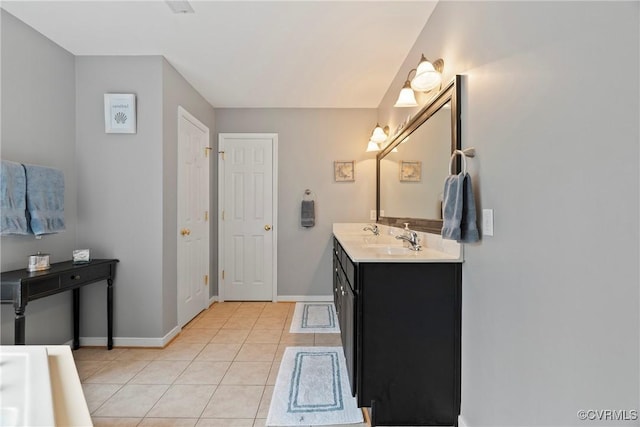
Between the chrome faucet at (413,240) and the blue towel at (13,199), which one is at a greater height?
the blue towel at (13,199)

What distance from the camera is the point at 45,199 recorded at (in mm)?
2213

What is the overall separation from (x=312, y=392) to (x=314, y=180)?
2.55 meters

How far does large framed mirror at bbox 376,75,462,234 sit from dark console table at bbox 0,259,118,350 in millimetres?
2496

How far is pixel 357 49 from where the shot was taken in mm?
2549

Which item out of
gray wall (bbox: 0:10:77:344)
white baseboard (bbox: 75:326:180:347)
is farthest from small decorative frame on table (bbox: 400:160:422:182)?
gray wall (bbox: 0:10:77:344)

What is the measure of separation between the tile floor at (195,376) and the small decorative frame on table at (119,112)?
188 cm

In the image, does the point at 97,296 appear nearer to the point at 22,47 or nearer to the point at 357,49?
the point at 22,47

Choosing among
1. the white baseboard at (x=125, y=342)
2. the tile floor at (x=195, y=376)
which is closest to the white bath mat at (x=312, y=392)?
the tile floor at (x=195, y=376)

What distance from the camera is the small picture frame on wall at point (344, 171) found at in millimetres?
3998

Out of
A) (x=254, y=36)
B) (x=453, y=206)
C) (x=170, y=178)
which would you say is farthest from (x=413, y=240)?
(x=170, y=178)

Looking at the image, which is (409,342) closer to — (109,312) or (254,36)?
(254,36)

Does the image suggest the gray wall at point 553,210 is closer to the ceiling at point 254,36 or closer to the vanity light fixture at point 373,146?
the ceiling at point 254,36

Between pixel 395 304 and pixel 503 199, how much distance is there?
0.74 metres

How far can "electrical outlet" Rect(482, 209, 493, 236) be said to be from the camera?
137 cm
